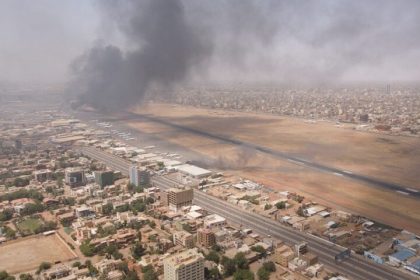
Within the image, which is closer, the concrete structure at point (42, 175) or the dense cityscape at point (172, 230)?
the dense cityscape at point (172, 230)

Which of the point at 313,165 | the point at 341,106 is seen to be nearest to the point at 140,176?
the point at 313,165

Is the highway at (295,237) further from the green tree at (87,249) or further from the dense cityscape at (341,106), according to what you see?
the dense cityscape at (341,106)

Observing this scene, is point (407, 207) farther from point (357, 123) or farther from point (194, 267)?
point (357, 123)

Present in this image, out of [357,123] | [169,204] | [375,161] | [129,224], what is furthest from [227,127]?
[129,224]

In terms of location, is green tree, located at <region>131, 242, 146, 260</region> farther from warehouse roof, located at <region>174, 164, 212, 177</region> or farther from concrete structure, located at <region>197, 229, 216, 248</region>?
warehouse roof, located at <region>174, 164, 212, 177</region>

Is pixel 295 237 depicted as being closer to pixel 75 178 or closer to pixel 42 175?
pixel 75 178

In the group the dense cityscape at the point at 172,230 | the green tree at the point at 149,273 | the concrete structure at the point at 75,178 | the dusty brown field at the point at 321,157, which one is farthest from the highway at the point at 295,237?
the green tree at the point at 149,273

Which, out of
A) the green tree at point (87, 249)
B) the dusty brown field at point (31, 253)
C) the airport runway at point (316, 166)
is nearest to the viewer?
the dusty brown field at point (31, 253)
